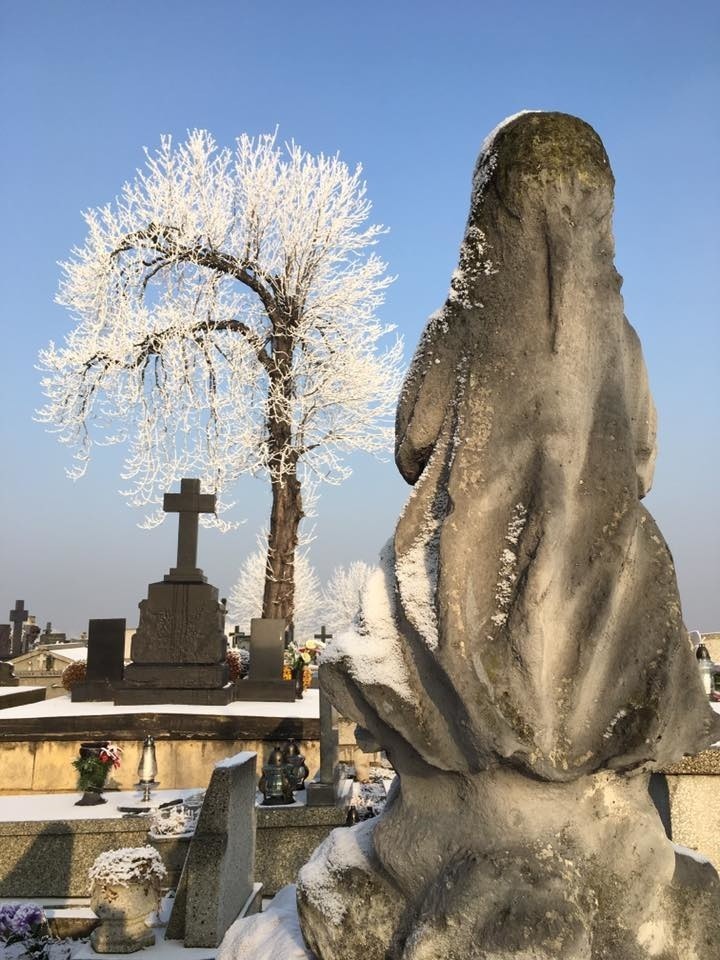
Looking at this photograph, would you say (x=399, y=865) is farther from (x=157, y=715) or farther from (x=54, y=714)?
(x=54, y=714)

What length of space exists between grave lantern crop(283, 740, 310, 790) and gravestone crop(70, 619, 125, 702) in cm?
507

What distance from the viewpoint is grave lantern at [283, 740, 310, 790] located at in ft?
26.5

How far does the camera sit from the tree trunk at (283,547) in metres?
18.7

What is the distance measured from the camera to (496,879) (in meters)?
2.08

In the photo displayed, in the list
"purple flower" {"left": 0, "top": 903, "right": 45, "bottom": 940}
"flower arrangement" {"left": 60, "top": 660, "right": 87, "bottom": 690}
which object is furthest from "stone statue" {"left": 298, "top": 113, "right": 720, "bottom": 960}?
"flower arrangement" {"left": 60, "top": 660, "right": 87, "bottom": 690}

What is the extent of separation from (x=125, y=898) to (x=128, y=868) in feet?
0.58

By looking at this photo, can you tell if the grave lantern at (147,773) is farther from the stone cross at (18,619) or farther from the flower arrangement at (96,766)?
the stone cross at (18,619)

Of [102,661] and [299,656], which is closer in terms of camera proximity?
[102,661]

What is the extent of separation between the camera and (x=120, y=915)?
17.0ft

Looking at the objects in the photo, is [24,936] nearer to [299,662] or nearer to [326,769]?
[326,769]

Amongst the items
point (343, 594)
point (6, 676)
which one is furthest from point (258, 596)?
point (6, 676)

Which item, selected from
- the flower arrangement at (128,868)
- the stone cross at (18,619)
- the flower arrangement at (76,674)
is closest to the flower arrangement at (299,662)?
the flower arrangement at (76,674)

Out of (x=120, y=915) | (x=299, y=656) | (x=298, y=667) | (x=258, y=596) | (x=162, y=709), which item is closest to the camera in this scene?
(x=120, y=915)

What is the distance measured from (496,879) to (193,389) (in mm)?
19302
